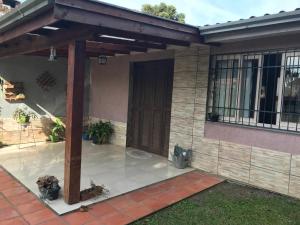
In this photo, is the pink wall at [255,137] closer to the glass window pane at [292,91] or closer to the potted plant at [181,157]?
the glass window pane at [292,91]

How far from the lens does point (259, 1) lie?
62.6ft

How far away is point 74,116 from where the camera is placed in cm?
414

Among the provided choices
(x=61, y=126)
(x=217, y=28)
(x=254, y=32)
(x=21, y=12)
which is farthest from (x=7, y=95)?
(x=254, y=32)

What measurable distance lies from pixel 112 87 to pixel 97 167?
3.37 metres

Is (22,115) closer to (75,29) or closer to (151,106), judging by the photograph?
(151,106)

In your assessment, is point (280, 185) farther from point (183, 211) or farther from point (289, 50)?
point (289, 50)

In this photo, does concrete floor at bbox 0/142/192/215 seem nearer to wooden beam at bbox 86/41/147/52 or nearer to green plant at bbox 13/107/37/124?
green plant at bbox 13/107/37/124

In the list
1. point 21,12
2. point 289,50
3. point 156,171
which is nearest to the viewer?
point 21,12

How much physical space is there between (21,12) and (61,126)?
5.60 m

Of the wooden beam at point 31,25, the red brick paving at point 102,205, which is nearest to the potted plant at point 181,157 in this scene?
the red brick paving at point 102,205

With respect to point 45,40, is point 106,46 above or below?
above

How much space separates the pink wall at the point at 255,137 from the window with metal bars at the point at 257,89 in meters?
0.15

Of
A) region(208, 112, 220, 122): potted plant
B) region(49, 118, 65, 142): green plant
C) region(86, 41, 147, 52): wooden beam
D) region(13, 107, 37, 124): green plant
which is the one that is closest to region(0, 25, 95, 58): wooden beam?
region(86, 41, 147, 52): wooden beam

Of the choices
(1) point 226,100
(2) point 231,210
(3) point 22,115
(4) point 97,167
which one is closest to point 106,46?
(4) point 97,167
